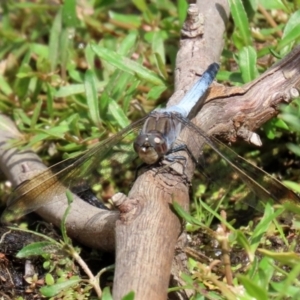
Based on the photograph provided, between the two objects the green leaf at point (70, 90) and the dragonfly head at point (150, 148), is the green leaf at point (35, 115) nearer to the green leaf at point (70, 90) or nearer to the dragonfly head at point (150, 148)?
the green leaf at point (70, 90)

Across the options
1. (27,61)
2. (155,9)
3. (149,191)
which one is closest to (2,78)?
(27,61)

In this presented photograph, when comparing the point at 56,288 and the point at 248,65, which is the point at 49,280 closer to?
the point at 56,288

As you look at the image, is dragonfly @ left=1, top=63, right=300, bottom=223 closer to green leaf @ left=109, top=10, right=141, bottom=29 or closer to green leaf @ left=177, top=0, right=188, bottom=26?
green leaf @ left=177, top=0, right=188, bottom=26

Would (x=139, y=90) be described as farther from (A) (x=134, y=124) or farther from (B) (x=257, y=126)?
(B) (x=257, y=126)

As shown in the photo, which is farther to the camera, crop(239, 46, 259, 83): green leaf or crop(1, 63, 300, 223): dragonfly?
crop(239, 46, 259, 83): green leaf

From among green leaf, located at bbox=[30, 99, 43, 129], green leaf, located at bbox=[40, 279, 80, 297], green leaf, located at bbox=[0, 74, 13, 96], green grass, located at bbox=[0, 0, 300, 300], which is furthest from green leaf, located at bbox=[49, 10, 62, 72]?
green leaf, located at bbox=[40, 279, 80, 297]

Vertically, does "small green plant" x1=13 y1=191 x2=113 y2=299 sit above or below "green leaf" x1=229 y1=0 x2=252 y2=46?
below

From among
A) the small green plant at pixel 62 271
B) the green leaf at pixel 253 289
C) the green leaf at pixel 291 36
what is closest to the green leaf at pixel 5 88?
the small green plant at pixel 62 271
